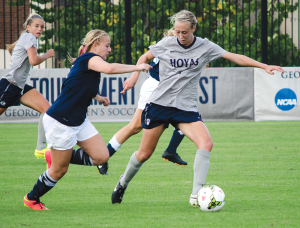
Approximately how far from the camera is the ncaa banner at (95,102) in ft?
38.8

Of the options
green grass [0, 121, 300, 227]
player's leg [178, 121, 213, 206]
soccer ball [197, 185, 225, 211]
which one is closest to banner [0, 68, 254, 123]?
green grass [0, 121, 300, 227]

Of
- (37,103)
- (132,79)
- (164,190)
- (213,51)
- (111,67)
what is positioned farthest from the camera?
(37,103)

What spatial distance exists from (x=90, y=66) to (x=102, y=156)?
0.89 meters

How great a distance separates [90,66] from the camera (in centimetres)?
429

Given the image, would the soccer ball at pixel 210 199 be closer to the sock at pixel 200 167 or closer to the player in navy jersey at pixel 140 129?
the sock at pixel 200 167

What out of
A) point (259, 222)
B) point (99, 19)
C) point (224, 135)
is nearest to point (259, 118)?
point (224, 135)

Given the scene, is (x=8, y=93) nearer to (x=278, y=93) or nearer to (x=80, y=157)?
(x=80, y=157)

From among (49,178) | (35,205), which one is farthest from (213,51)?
(35,205)

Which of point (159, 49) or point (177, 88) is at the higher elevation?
point (159, 49)

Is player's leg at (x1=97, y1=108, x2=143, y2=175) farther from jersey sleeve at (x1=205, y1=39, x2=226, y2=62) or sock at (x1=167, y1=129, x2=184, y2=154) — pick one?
jersey sleeve at (x1=205, y1=39, x2=226, y2=62)

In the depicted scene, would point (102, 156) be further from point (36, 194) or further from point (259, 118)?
point (259, 118)

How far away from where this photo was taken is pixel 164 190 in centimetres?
513

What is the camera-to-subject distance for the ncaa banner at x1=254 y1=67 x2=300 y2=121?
38.1ft

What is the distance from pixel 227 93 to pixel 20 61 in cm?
610
